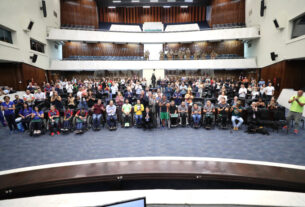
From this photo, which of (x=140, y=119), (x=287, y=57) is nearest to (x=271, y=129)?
(x=140, y=119)

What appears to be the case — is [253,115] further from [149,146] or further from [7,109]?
[7,109]

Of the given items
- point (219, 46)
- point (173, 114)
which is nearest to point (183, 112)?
point (173, 114)

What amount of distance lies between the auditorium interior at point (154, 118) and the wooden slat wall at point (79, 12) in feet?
0.35

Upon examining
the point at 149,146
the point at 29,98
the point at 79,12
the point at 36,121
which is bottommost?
the point at 149,146

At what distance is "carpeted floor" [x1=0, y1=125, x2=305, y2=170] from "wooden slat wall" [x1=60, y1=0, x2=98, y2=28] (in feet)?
52.5

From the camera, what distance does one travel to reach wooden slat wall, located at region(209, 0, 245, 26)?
56.1 feet

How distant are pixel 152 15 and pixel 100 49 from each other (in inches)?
347

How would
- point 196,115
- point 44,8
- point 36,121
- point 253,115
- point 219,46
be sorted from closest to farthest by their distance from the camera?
point 36,121 < point 253,115 < point 196,115 < point 44,8 < point 219,46

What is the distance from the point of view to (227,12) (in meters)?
18.0

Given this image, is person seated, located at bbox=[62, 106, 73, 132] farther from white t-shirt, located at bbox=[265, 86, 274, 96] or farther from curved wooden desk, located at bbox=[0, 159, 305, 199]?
white t-shirt, located at bbox=[265, 86, 274, 96]

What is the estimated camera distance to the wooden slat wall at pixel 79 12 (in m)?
17.5

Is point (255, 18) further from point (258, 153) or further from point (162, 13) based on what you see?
point (258, 153)

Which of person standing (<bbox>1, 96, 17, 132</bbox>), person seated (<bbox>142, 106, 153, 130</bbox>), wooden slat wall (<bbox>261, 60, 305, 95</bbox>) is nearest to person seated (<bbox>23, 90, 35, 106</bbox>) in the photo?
person standing (<bbox>1, 96, 17, 132</bbox>)

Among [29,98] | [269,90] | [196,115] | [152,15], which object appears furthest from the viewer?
[152,15]
